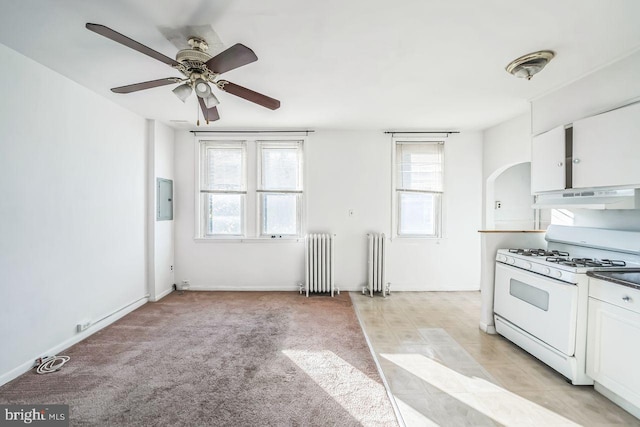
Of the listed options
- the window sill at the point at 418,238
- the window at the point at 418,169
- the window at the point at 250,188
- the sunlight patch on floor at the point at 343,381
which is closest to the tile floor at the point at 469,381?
the sunlight patch on floor at the point at 343,381

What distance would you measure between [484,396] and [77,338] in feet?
12.2

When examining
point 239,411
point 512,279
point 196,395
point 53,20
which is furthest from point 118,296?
point 512,279

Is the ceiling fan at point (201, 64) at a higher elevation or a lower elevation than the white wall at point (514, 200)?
higher

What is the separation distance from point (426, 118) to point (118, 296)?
182 inches

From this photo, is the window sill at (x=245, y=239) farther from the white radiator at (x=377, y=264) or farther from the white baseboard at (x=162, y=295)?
the white radiator at (x=377, y=264)

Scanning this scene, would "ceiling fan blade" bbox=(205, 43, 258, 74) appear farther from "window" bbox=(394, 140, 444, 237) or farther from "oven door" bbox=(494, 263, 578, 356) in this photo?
"window" bbox=(394, 140, 444, 237)

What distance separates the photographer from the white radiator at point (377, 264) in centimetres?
419

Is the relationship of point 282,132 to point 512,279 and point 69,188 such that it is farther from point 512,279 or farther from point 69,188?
point 512,279

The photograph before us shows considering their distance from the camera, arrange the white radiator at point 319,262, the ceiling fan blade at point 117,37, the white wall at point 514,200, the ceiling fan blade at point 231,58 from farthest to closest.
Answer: the white wall at point 514,200 < the white radiator at point 319,262 < the ceiling fan blade at point 231,58 < the ceiling fan blade at point 117,37

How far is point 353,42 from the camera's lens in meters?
2.00

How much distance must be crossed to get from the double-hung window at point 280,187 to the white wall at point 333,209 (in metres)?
0.20

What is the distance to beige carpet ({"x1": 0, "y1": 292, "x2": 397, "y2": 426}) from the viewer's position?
5.81 feet

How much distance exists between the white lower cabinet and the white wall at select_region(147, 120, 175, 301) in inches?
189

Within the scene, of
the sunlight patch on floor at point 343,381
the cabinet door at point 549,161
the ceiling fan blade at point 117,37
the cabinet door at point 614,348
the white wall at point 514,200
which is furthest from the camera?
the white wall at point 514,200
